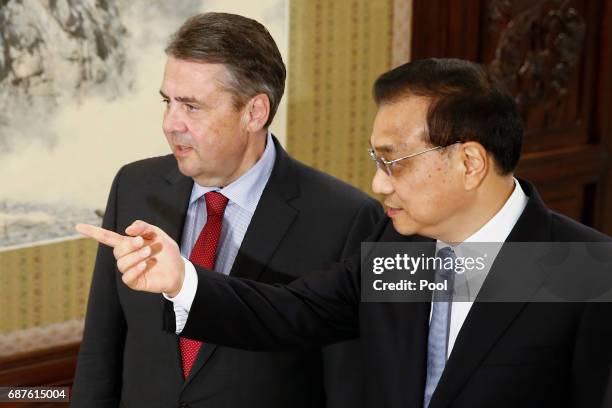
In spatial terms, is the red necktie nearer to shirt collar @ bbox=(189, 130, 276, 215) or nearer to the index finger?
shirt collar @ bbox=(189, 130, 276, 215)

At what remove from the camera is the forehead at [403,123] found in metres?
2.00

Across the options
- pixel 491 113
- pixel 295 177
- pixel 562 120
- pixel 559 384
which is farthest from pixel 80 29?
pixel 562 120

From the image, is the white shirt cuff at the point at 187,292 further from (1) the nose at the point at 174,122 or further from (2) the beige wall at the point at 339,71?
(2) the beige wall at the point at 339,71

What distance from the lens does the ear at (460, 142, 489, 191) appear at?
78.3 inches

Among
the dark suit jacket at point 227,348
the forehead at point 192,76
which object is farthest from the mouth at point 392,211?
the forehead at point 192,76

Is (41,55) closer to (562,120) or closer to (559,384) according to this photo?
(559,384)

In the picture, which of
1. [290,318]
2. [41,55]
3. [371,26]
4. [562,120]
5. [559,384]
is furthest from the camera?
[562,120]

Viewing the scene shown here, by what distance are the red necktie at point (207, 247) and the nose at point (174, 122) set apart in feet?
0.57

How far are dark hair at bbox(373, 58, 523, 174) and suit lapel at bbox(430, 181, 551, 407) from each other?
0.40 feet

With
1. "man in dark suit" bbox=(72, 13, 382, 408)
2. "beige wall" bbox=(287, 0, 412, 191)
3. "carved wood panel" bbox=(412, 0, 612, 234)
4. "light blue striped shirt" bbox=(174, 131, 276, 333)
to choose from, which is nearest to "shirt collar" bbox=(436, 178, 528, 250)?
"man in dark suit" bbox=(72, 13, 382, 408)

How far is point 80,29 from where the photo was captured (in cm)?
338

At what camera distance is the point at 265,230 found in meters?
2.41

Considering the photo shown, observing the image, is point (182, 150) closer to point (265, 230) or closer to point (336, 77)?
point (265, 230)

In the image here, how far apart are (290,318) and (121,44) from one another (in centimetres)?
161
